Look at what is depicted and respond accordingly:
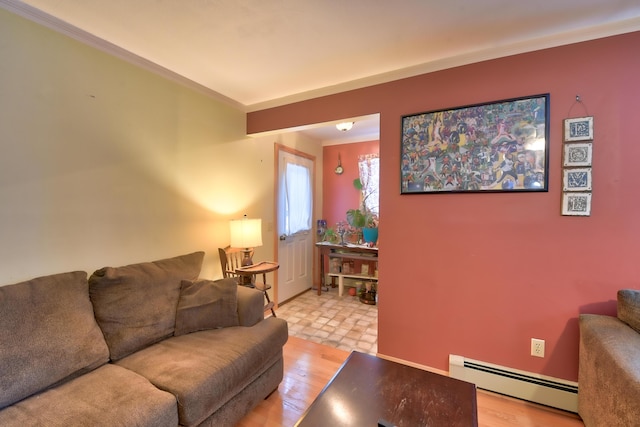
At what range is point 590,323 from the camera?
5.08 ft

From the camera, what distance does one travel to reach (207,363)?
1.46 meters

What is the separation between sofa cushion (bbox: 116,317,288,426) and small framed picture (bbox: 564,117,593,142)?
2290 millimetres

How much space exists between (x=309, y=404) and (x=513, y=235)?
71.9 inches

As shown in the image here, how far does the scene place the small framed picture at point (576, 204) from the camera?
1.68 meters

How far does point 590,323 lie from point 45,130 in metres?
3.38

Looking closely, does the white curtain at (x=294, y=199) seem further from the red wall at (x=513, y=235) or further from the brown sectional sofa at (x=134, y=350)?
the brown sectional sofa at (x=134, y=350)

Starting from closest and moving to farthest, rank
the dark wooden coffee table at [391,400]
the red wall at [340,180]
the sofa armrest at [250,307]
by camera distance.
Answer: the dark wooden coffee table at [391,400], the sofa armrest at [250,307], the red wall at [340,180]

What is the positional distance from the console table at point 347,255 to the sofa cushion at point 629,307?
228cm

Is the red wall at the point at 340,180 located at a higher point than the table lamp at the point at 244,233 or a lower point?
higher

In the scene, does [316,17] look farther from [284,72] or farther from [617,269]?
[617,269]

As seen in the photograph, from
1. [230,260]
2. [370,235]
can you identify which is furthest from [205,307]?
[370,235]

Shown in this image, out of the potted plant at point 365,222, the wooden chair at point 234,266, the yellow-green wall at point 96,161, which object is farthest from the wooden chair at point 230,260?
the potted plant at point 365,222

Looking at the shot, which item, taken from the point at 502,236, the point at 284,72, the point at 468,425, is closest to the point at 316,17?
the point at 284,72

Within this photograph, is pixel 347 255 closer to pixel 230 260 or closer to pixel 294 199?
pixel 294 199
